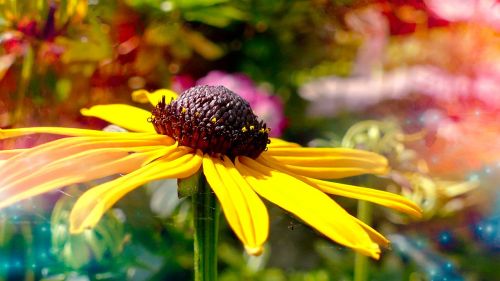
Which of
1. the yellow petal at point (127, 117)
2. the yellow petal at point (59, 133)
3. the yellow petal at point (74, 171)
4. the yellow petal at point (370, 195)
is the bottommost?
the yellow petal at point (370, 195)

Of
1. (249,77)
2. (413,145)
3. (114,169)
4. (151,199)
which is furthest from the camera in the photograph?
(249,77)

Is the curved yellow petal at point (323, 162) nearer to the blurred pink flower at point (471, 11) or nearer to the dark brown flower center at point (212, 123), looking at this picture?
the dark brown flower center at point (212, 123)

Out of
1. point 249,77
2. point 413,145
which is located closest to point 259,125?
point 413,145

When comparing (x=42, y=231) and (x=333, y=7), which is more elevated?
(x=333, y=7)

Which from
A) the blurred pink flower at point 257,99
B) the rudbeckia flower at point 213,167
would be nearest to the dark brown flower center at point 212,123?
the rudbeckia flower at point 213,167

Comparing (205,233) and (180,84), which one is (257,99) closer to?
(180,84)

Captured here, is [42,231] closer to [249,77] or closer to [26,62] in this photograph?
[26,62]

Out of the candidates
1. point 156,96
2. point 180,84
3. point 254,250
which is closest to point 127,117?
point 156,96
